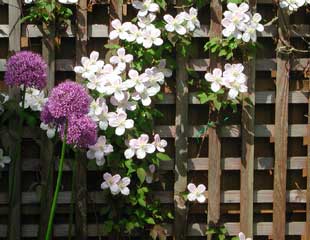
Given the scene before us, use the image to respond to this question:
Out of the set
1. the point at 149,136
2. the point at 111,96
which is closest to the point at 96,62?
the point at 111,96

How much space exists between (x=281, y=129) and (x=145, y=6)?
2.74 feet

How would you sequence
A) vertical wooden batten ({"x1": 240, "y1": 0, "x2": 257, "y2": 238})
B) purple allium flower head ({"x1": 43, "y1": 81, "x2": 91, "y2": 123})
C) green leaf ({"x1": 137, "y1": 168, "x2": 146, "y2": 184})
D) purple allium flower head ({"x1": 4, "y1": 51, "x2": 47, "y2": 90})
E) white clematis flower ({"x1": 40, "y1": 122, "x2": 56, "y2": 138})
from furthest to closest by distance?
vertical wooden batten ({"x1": 240, "y1": 0, "x2": 257, "y2": 238}), green leaf ({"x1": 137, "y1": 168, "x2": 146, "y2": 184}), white clematis flower ({"x1": 40, "y1": 122, "x2": 56, "y2": 138}), purple allium flower head ({"x1": 4, "y1": 51, "x2": 47, "y2": 90}), purple allium flower head ({"x1": 43, "y1": 81, "x2": 91, "y2": 123})

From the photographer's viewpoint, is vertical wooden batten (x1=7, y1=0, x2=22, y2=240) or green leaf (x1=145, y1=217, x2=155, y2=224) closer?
vertical wooden batten (x1=7, y1=0, x2=22, y2=240)

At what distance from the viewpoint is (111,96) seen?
324cm

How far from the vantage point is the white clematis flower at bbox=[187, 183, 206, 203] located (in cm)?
331

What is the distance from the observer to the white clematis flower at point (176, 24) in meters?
3.20

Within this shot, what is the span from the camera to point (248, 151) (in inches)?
134

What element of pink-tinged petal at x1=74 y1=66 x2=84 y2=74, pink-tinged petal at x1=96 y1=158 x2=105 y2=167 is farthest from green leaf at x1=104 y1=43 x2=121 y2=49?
pink-tinged petal at x1=96 y1=158 x2=105 y2=167

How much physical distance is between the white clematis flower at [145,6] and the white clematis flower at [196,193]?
78 centimetres

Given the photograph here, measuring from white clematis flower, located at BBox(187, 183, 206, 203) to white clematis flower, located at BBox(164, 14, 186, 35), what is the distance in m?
0.68

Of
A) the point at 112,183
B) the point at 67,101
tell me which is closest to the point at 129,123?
the point at 112,183

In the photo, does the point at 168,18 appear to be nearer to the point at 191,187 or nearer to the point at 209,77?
the point at 209,77

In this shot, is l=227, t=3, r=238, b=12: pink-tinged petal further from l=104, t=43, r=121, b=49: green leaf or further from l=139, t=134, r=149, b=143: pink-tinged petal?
l=139, t=134, r=149, b=143: pink-tinged petal

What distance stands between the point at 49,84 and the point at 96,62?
24cm
